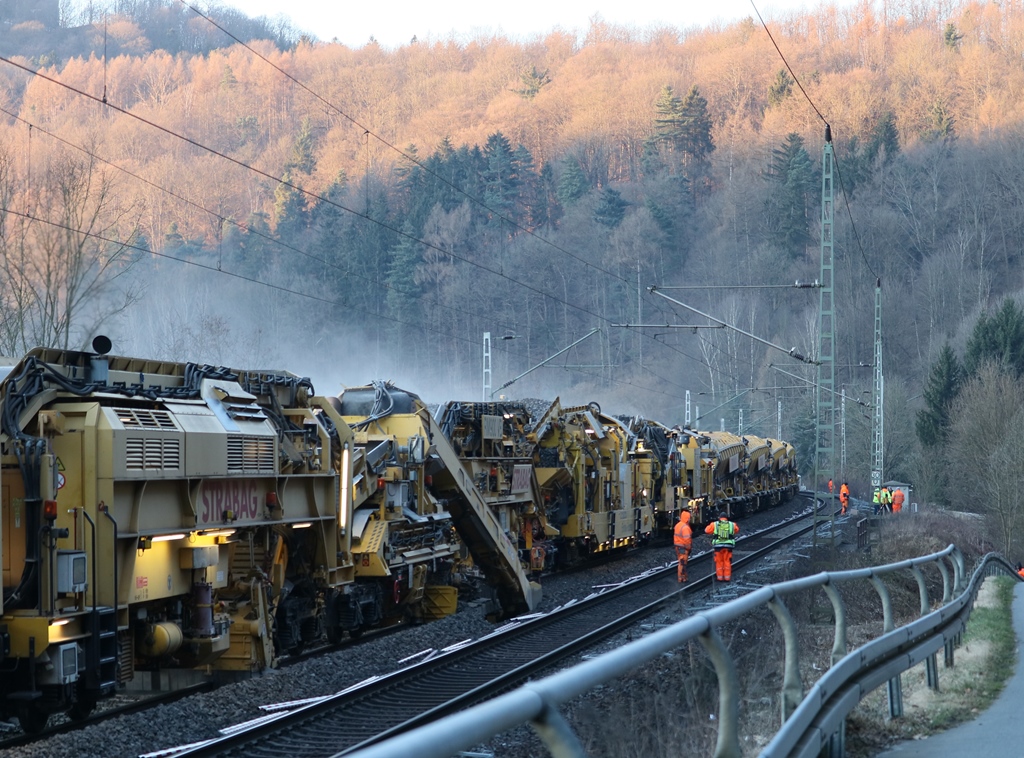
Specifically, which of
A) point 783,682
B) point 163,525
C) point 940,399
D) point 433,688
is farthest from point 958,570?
point 940,399

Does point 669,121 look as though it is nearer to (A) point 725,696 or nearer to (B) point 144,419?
(B) point 144,419

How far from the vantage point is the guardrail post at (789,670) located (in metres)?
5.84

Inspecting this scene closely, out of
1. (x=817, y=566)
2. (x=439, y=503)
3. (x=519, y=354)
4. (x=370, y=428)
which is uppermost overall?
(x=519, y=354)

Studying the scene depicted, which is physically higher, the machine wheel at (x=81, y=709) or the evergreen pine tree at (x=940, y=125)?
the evergreen pine tree at (x=940, y=125)

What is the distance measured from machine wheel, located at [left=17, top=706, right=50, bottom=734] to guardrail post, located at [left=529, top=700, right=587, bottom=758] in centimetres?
739

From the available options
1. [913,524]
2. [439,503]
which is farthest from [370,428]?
[913,524]

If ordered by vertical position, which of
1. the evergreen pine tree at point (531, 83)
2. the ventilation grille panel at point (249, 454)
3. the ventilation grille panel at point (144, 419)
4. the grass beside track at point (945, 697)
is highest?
the evergreen pine tree at point (531, 83)

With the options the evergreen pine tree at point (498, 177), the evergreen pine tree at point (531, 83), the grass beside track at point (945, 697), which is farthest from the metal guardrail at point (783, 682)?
the evergreen pine tree at point (531, 83)

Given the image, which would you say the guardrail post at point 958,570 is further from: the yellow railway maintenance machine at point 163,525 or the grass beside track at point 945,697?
the yellow railway maintenance machine at point 163,525

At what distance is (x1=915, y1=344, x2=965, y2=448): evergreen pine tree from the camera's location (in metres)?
58.6

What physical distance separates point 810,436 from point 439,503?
5979 centimetres

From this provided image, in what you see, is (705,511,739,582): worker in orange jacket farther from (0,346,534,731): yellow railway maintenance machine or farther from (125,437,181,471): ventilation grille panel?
(125,437,181,471): ventilation grille panel

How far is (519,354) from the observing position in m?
79.4

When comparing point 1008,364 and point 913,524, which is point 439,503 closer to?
point 913,524
